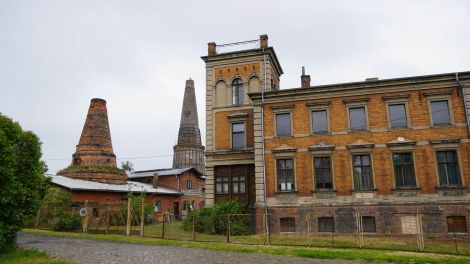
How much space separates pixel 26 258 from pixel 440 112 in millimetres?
20712

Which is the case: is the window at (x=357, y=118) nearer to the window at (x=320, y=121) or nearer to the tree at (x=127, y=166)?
the window at (x=320, y=121)

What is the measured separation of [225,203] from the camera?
21.7 m

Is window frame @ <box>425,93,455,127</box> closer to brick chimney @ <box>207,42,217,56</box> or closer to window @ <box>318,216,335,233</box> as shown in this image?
window @ <box>318,216,335,233</box>

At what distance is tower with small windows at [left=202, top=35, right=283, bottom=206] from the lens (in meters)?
23.3

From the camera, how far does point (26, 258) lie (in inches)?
461

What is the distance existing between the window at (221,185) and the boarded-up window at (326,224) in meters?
6.71

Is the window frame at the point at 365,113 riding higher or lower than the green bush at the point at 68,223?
higher

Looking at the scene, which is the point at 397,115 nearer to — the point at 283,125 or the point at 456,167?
the point at 456,167

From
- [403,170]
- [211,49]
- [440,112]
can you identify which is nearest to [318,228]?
[403,170]

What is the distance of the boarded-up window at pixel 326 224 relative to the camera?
19531mm

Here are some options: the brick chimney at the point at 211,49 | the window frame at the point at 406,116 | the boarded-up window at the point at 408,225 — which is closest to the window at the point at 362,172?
the window frame at the point at 406,116

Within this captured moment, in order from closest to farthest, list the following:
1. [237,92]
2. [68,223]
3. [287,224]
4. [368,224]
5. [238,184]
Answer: [368,224] < [287,224] < [68,223] < [238,184] < [237,92]

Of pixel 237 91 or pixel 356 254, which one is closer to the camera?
pixel 356 254

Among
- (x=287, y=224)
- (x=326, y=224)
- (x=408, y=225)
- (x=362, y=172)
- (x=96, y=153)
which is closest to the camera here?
(x=408, y=225)
